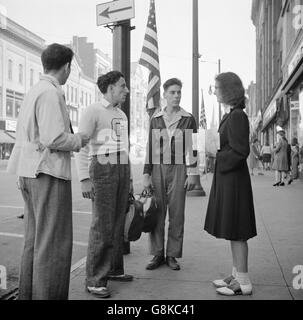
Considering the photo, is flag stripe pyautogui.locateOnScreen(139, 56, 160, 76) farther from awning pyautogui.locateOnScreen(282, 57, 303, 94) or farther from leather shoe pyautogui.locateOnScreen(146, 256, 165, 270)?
awning pyautogui.locateOnScreen(282, 57, 303, 94)

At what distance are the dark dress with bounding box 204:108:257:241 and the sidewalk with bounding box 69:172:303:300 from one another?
57cm

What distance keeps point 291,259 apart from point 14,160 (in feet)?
10.9

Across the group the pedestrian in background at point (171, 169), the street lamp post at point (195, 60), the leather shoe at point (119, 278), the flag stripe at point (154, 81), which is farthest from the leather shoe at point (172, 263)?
the street lamp post at point (195, 60)

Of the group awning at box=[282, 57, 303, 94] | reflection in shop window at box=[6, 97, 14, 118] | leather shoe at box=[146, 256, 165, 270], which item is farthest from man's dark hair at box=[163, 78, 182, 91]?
reflection in shop window at box=[6, 97, 14, 118]

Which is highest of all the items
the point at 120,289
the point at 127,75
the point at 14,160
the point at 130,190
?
the point at 127,75

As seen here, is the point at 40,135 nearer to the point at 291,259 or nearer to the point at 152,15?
the point at 291,259

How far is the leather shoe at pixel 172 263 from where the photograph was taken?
4604mm

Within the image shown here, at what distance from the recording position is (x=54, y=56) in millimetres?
3086

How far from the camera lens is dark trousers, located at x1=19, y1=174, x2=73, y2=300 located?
3.00 metres

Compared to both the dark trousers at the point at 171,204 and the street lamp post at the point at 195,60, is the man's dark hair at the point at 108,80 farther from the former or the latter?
the street lamp post at the point at 195,60

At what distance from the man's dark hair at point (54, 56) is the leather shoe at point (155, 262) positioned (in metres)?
2.40

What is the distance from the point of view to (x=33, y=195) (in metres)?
3.05
